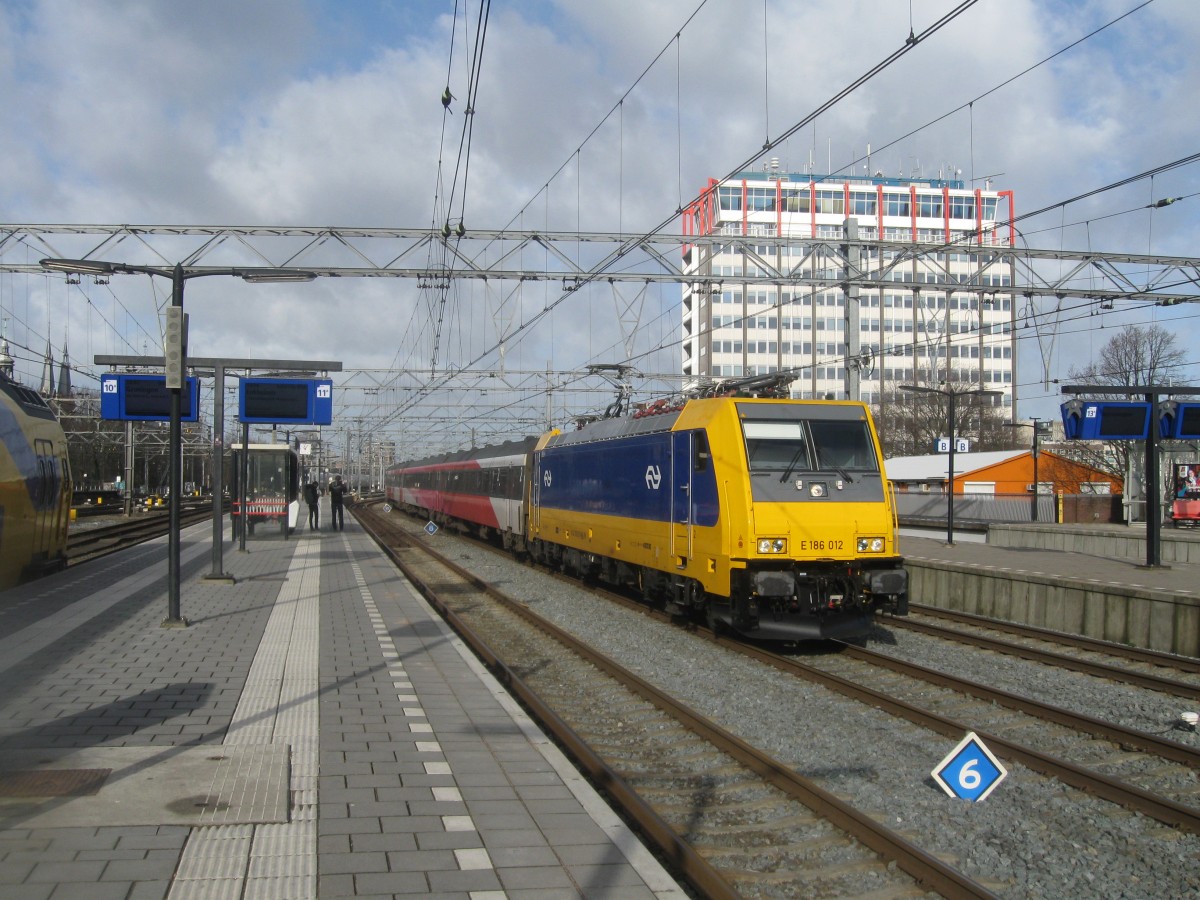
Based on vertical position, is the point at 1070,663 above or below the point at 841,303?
below

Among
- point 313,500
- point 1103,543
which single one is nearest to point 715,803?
point 1103,543

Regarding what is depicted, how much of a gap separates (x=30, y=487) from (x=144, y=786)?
11503 mm

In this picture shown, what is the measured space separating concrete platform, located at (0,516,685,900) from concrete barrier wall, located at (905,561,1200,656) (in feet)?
29.5

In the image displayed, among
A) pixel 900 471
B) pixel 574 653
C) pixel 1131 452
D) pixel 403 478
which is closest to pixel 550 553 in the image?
pixel 574 653

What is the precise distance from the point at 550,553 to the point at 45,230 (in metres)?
12.2

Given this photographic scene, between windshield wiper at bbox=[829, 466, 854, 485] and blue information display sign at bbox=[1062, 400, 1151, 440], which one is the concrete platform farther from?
blue information display sign at bbox=[1062, 400, 1151, 440]

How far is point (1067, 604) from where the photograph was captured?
1555 cm

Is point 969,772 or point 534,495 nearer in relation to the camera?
point 969,772

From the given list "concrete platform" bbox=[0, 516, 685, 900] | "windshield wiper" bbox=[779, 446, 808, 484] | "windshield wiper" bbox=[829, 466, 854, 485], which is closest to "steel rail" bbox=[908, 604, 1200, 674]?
"windshield wiper" bbox=[829, 466, 854, 485]

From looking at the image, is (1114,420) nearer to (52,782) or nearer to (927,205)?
(52,782)

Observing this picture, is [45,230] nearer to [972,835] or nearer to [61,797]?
[61,797]

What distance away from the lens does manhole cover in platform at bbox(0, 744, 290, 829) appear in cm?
562

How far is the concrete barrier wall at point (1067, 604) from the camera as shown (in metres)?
13.5

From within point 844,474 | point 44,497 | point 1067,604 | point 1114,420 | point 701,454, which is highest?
point 1114,420
